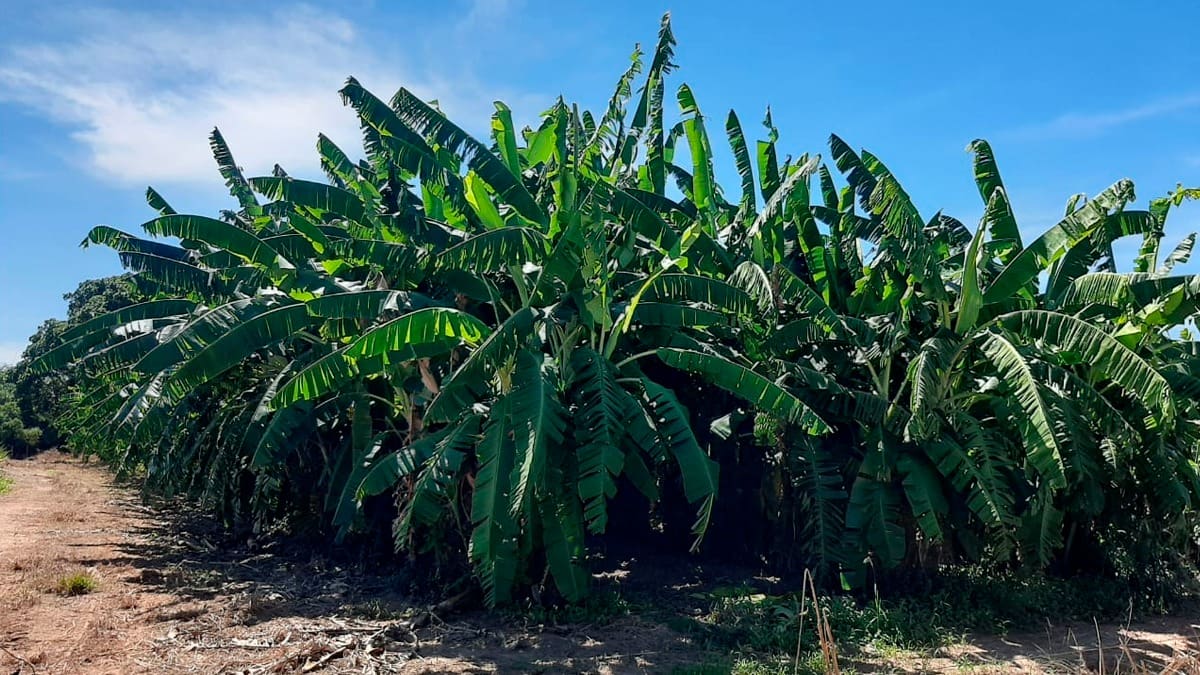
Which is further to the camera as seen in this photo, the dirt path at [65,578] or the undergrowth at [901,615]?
the undergrowth at [901,615]

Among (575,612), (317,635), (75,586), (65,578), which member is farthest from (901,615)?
(65,578)

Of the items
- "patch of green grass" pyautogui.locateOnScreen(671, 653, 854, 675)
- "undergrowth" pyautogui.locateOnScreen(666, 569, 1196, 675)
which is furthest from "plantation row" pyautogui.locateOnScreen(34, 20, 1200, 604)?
"patch of green grass" pyautogui.locateOnScreen(671, 653, 854, 675)

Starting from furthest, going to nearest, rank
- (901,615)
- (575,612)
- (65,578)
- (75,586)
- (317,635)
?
1. (65,578)
2. (75,586)
3. (575,612)
4. (901,615)
5. (317,635)

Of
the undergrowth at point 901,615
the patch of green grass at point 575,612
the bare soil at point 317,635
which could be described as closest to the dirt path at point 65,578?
the bare soil at point 317,635

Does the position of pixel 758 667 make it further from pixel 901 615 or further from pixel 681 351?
pixel 681 351

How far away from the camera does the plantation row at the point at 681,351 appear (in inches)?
320

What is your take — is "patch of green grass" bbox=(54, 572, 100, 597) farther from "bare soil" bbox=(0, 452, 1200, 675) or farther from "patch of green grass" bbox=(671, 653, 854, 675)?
"patch of green grass" bbox=(671, 653, 854, 675)

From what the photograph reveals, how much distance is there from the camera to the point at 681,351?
28.0ft

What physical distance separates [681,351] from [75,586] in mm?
6914

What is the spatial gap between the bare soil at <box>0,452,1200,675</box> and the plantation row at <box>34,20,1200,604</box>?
2.29ft

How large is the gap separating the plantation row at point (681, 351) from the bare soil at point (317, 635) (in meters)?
0.70

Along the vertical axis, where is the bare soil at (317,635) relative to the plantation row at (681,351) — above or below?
below

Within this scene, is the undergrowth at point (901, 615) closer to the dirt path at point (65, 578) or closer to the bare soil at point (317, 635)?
the bare soil at point (317, 635)

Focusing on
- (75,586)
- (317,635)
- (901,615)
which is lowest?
(317,635)
